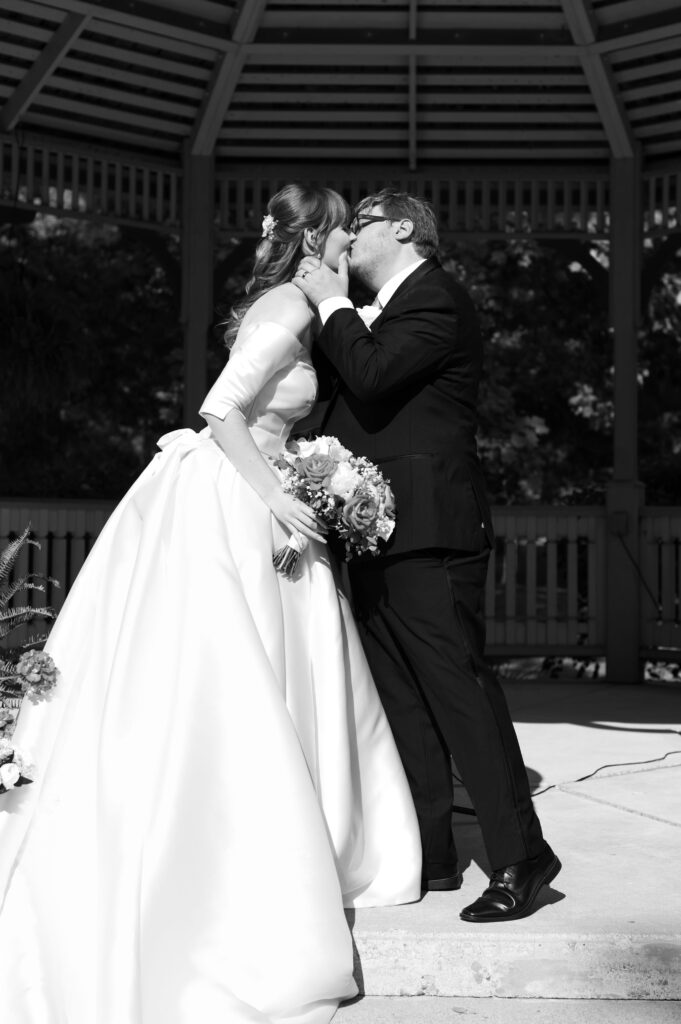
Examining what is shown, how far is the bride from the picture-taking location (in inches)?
121

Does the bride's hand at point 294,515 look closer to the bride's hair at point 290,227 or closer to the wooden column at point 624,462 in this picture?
the bride's hair at point 290,227

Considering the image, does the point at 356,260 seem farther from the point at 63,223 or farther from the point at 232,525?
the point at 63,223

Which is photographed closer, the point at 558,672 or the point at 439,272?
the point at 439,272

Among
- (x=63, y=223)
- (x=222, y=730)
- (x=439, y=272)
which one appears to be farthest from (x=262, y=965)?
(x=63, y=223)

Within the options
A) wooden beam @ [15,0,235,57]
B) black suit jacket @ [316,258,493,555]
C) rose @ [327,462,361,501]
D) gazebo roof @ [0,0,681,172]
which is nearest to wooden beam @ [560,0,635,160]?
gazebo roof @ [0,0,681,172]

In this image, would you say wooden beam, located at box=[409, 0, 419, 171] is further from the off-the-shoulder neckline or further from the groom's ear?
the off-the-shoulder neckline

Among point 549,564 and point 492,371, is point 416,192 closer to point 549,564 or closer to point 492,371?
point 549,564

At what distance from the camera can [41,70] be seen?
739 cm

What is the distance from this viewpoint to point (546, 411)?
58.4 ft

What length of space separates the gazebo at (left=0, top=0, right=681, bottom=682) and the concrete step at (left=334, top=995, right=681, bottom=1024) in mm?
5315

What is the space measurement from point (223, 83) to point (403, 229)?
4.47 meters

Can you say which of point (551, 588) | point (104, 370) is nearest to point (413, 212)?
point (551, 588)

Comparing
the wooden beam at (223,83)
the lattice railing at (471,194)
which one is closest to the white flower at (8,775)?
the wooden beam at (223,83)

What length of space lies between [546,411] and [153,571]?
14.8 m
